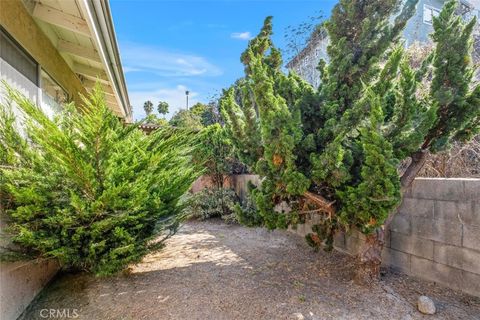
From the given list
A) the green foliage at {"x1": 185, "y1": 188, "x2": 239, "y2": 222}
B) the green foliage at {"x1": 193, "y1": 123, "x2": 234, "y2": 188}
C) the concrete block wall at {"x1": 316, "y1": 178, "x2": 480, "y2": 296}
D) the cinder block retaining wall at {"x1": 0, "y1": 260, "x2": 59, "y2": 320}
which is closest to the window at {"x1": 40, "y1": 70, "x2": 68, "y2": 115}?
the cinder block retaining wall at {"x1": 0, "y1": 260, "x2": 59, "y2": 320}

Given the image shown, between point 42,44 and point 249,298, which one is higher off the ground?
point 42,44

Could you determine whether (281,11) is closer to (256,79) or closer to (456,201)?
(256,79)

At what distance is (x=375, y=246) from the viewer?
412cm

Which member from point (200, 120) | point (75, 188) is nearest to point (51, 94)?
point (75, 188)

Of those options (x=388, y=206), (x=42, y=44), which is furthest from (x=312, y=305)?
(x=42, y=44)

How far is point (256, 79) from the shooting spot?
3582 mm

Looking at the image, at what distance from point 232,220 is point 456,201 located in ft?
20.1

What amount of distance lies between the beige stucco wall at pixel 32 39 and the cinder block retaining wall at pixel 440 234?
19.1 feet

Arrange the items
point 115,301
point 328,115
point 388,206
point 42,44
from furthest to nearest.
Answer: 1. point 42,44
2. point 328,115
3. point 115,301
4. point 388,206

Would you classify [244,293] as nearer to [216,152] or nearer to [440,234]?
[440,234]

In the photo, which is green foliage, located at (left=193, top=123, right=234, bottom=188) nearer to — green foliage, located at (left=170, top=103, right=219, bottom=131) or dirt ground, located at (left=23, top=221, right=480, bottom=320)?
green foliage, located at (left=170, top=103, right=219, bottom=131)

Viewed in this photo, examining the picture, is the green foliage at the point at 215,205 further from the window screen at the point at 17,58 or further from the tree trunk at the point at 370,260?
the window screen at the point at 17,58

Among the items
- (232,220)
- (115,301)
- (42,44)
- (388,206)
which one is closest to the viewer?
(388,206)

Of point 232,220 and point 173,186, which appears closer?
point 173,186
